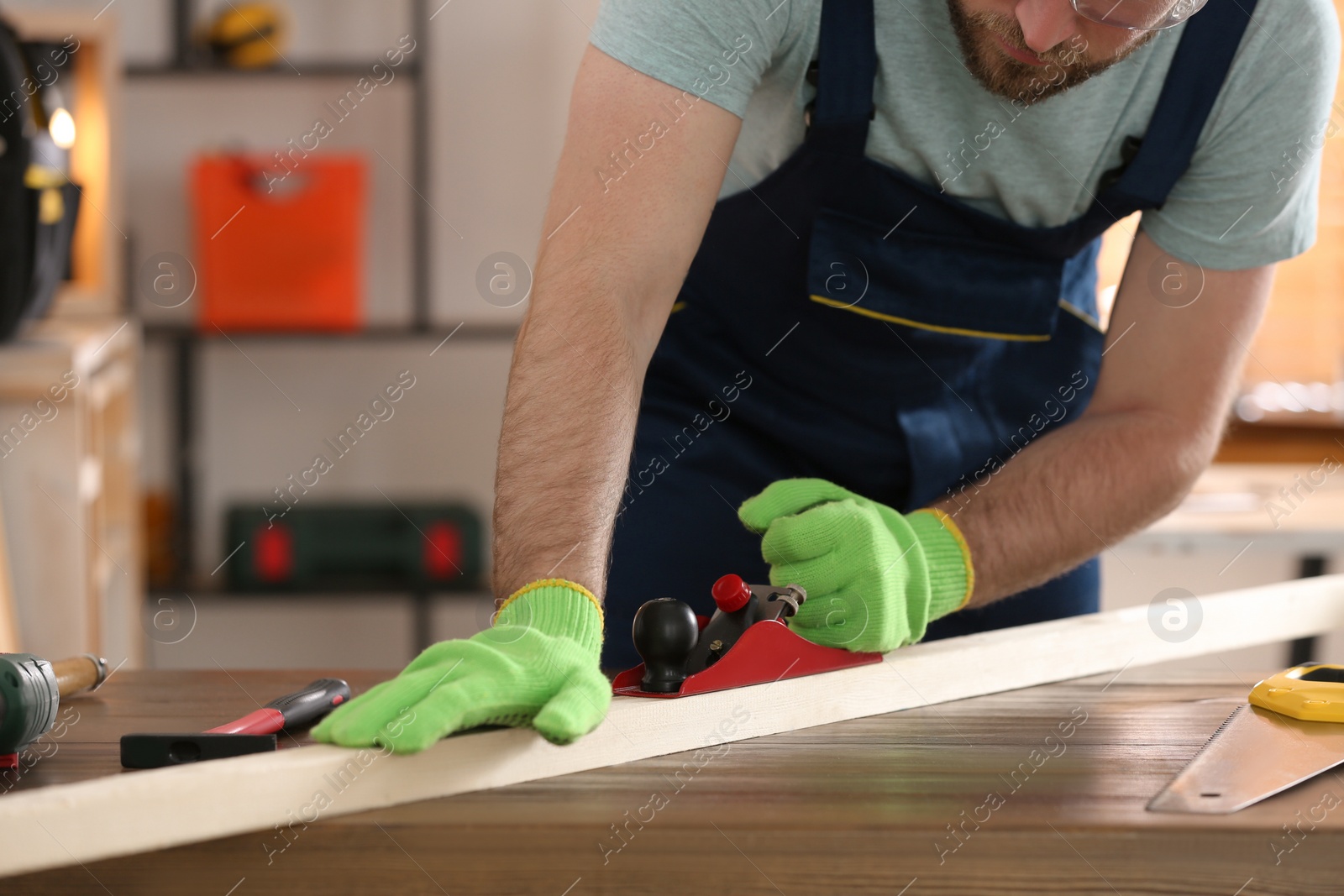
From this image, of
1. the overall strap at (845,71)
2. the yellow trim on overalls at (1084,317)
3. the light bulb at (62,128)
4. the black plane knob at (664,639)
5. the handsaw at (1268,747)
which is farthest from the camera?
the light bulb at (62,128)

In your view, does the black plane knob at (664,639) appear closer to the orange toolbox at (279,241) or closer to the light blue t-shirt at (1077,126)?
the light blue t-shirt at (1077,126)

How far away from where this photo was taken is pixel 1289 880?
68 cm

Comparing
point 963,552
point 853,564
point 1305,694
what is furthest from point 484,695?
point 1305,694

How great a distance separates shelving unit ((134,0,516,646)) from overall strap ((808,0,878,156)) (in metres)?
1.86

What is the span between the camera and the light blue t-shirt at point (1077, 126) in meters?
1.11

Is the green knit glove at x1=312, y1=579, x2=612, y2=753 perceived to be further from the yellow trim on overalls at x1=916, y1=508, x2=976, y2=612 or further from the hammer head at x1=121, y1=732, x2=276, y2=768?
the yellow trim on overalls at x1=916, y1=508, x2=976, y2=612

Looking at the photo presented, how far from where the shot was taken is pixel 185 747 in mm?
763

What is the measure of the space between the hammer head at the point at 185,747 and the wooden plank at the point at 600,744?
0.24ft

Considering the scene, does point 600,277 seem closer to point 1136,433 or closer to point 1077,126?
point 1077,126

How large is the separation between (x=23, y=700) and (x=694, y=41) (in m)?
0.70

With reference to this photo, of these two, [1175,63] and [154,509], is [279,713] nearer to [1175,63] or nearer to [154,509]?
Result: [1175,63]

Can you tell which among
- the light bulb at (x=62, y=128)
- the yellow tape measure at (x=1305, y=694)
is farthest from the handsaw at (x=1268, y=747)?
the light bulb at (x=62, y=128)

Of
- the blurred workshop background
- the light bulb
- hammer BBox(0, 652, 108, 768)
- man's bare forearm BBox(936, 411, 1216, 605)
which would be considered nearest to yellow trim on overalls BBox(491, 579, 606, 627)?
hammer BBox(0, 652, 108, 768)

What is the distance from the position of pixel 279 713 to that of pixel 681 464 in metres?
0.54
